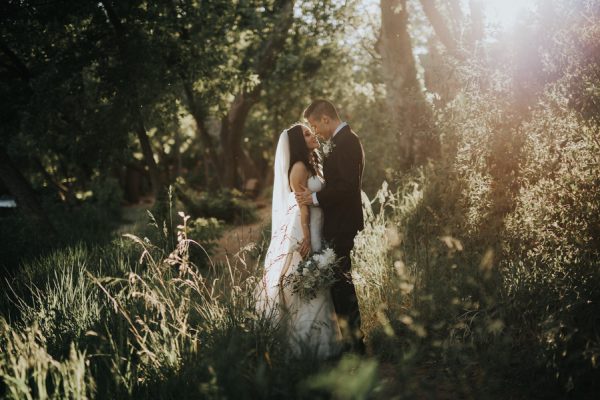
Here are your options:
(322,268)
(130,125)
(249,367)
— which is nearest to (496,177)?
(322,268)

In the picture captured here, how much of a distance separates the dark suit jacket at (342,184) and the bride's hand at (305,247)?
203 millimetres

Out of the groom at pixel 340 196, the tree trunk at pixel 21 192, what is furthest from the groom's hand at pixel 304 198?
the tree trunk at pixel 21 192

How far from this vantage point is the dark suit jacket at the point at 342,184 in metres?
4.59

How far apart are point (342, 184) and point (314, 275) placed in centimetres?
82

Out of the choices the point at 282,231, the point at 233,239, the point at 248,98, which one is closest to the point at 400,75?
the point at 233,239

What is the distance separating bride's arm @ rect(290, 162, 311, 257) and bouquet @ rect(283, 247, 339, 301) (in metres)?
0.20

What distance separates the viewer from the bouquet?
452 centimetres

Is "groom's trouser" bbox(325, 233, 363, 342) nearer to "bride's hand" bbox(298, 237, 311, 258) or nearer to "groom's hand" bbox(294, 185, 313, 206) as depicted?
"bride's hand" bbox(298, 237, 311, 258)

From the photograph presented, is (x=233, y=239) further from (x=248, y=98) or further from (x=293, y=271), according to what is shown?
(x=293, y=271)

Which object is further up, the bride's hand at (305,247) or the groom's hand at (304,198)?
the groom's hand at (304,198)

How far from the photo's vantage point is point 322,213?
4.85 metres

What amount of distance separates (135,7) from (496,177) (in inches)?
314

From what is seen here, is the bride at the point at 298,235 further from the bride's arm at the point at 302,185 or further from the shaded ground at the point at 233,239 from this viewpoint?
the shaded ground at the point at 233,239

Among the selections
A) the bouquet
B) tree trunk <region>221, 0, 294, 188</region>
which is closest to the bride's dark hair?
the bouquet
